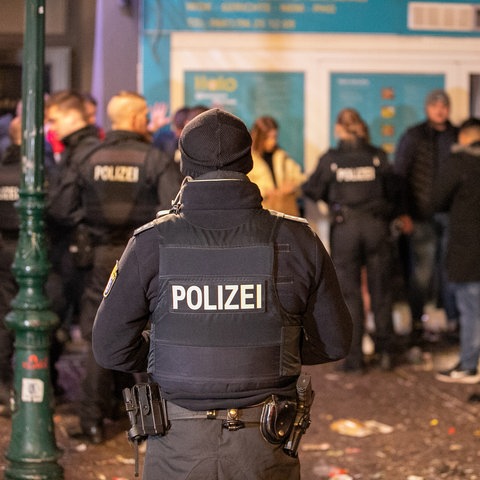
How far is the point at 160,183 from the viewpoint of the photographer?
24.4 feet

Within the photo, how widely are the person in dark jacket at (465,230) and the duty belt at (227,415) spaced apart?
18.5ft

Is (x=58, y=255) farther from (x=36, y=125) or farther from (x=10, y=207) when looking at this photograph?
(x=36, y=125)

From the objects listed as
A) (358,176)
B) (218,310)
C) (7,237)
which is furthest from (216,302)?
(358,176)

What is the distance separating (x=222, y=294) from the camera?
12.9 feet

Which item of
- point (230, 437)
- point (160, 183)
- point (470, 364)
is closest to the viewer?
point (230, 437)

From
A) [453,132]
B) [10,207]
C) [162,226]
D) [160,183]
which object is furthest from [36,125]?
[453,132]

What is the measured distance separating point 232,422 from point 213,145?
956 mm

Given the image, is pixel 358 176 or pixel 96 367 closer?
pixel 96 367

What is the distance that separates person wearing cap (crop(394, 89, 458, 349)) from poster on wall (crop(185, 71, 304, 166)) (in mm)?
1049

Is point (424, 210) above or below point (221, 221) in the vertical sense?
below

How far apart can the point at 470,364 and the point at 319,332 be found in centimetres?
578

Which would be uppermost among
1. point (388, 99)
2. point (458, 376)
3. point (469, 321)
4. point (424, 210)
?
point (388, 99)

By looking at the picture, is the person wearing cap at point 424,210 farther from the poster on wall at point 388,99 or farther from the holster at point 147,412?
the holster at point 147,412

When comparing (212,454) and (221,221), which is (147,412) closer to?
(212,454)
